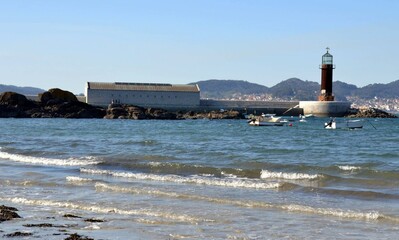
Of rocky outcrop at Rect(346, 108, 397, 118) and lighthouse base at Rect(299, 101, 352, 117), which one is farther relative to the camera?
rocky outcrop at Rect(346, 108, 397, 118)

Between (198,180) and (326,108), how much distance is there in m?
102

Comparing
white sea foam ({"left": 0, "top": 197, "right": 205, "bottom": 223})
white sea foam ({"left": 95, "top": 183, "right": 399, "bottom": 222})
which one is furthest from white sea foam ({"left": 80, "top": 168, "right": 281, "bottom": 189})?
white sea foam ({"left": 0, "top": 197, "right": 205, "bottom": 223})

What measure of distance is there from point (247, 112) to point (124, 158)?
318 feet

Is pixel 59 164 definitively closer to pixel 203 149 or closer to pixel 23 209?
pixel 203 149

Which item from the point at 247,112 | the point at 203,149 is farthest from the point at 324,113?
the point at 203,149

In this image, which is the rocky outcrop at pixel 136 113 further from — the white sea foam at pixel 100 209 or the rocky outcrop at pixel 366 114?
the white sea foam at pixel 100 209

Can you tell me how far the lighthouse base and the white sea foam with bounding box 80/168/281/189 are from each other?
99838 millimetres

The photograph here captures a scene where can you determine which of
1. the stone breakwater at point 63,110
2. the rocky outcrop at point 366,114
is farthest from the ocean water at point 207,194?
the rocky outcrop at point 366,114

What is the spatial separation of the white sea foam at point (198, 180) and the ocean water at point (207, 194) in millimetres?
33

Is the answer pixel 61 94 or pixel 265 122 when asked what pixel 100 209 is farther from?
pixel 61 94

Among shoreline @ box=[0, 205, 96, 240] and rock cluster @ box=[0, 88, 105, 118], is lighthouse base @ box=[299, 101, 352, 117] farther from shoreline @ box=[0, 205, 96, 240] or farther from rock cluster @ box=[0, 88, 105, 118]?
shoreline @ box=[0, 205, 96, 240]

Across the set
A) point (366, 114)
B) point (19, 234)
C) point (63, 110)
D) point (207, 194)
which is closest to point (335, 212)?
point (207, 194)

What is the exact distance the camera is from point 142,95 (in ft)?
392

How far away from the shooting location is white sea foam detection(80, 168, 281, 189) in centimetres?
2083
